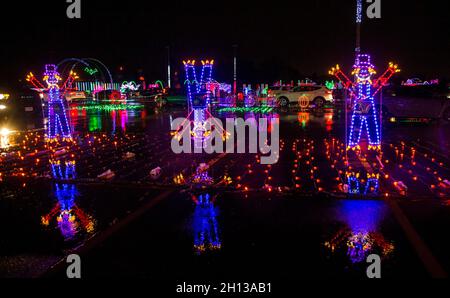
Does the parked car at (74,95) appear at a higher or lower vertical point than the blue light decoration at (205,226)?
higher

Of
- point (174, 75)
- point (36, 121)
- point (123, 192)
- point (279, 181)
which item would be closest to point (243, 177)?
point (279, 181)

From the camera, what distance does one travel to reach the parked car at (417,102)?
55.6ft

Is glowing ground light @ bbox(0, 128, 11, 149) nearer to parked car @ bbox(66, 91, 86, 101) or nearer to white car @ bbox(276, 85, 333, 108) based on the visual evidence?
white car @ bbox(276, 85, 333, 108)

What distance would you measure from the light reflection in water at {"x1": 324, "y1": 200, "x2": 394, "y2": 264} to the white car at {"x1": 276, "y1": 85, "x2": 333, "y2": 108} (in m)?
25.3

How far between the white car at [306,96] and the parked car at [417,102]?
37.9 ft

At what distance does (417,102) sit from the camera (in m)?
17.5

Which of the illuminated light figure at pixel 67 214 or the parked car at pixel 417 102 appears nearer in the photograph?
the illuminated light figure at pixel 67 214

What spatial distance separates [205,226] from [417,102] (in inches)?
582

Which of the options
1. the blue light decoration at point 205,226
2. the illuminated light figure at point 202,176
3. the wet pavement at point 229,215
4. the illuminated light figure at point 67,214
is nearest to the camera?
the wet pavement at point 229,215

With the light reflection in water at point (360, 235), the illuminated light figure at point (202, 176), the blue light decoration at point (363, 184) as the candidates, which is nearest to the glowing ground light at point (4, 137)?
the illuminated light figure at point (202, 176)

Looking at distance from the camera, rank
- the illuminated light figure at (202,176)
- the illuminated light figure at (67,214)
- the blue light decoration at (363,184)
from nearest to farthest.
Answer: the illuminated light figure at (67,214) < the blue light decoration at (363,184) < the illuminated light figure at (202,176)

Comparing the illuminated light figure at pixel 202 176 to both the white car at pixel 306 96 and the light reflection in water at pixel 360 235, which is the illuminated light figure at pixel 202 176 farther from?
the white car at pixel 306 96

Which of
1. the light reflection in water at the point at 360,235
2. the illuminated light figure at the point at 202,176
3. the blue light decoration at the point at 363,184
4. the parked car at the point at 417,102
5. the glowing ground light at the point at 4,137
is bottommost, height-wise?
the light reflection in water at the point at 360,235
